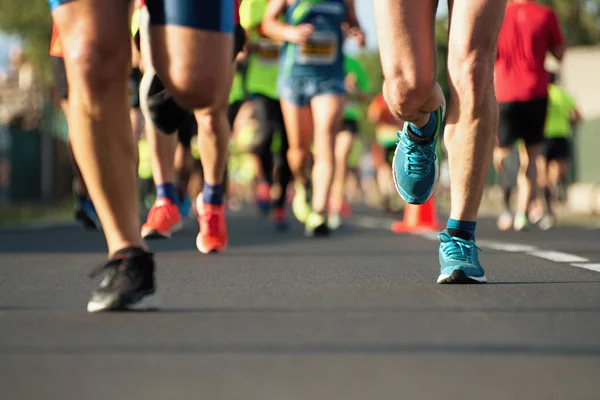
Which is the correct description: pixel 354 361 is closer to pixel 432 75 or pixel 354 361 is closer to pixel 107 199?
pixel 107 199

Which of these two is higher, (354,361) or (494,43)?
(494,43)

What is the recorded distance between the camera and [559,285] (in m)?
5.00

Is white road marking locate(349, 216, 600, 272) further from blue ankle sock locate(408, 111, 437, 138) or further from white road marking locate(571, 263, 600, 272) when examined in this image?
blue ankle sock locate(408, 111, 437, 138)

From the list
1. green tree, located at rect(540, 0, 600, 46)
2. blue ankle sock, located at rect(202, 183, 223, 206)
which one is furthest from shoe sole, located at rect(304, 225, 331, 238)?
green tree, located at rect(540, 0, 600, 46)

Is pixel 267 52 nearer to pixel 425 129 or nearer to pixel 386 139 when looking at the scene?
pixel 386 139

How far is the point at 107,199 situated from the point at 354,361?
4.66ft

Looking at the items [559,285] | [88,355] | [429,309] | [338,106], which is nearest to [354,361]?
[88,355]

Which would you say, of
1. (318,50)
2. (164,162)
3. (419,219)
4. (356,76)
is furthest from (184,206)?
(356,76)

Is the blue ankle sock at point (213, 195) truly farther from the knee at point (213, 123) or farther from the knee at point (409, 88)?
the knee at point (409, 88)

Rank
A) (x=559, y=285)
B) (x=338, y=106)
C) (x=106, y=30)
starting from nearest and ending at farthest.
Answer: (x=106, y=30)
(x=559, y=285)
(x=338, y=106)

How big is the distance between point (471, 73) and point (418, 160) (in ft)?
1.38

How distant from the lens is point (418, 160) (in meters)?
5.29

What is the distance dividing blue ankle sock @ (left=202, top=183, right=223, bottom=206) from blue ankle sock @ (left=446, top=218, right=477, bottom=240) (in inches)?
81.6

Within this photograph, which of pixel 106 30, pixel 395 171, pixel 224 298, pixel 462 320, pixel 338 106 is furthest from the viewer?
pixel 338 106
